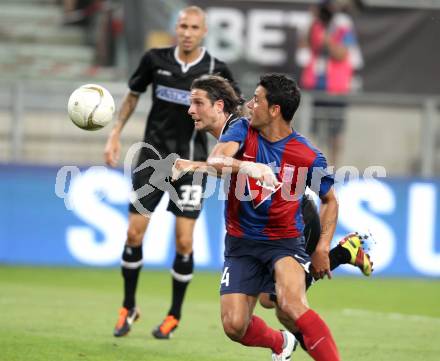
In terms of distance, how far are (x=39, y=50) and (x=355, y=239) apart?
11.1m

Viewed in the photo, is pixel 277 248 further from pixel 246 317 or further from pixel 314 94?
pixel 314 94

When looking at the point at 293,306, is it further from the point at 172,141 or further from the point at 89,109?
the point at 172,141

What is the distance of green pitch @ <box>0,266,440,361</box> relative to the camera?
817 cm

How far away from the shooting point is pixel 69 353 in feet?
25.7

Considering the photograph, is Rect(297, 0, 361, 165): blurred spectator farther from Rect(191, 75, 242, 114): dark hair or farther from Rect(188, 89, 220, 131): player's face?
Rect(188, 89, 220, 131): player's face

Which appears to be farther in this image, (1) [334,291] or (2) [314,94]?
(2) [314,94]

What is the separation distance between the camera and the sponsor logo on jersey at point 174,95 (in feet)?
30.4

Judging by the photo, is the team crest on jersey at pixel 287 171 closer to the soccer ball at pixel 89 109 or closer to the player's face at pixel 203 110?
the player's face at pixel 203 110

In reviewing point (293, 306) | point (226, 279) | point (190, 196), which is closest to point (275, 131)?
point (226, 279)

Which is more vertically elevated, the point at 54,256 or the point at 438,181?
the point at 438,181

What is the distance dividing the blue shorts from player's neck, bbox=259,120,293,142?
26.8 inches

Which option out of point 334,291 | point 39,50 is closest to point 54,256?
point 334,291

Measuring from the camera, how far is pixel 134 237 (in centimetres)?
909

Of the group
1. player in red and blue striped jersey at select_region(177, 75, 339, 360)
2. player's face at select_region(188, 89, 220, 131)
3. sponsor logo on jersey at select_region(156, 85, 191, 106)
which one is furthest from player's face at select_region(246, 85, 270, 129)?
sponsor logo on jersey at select_region(156, 85, 191, 106)
